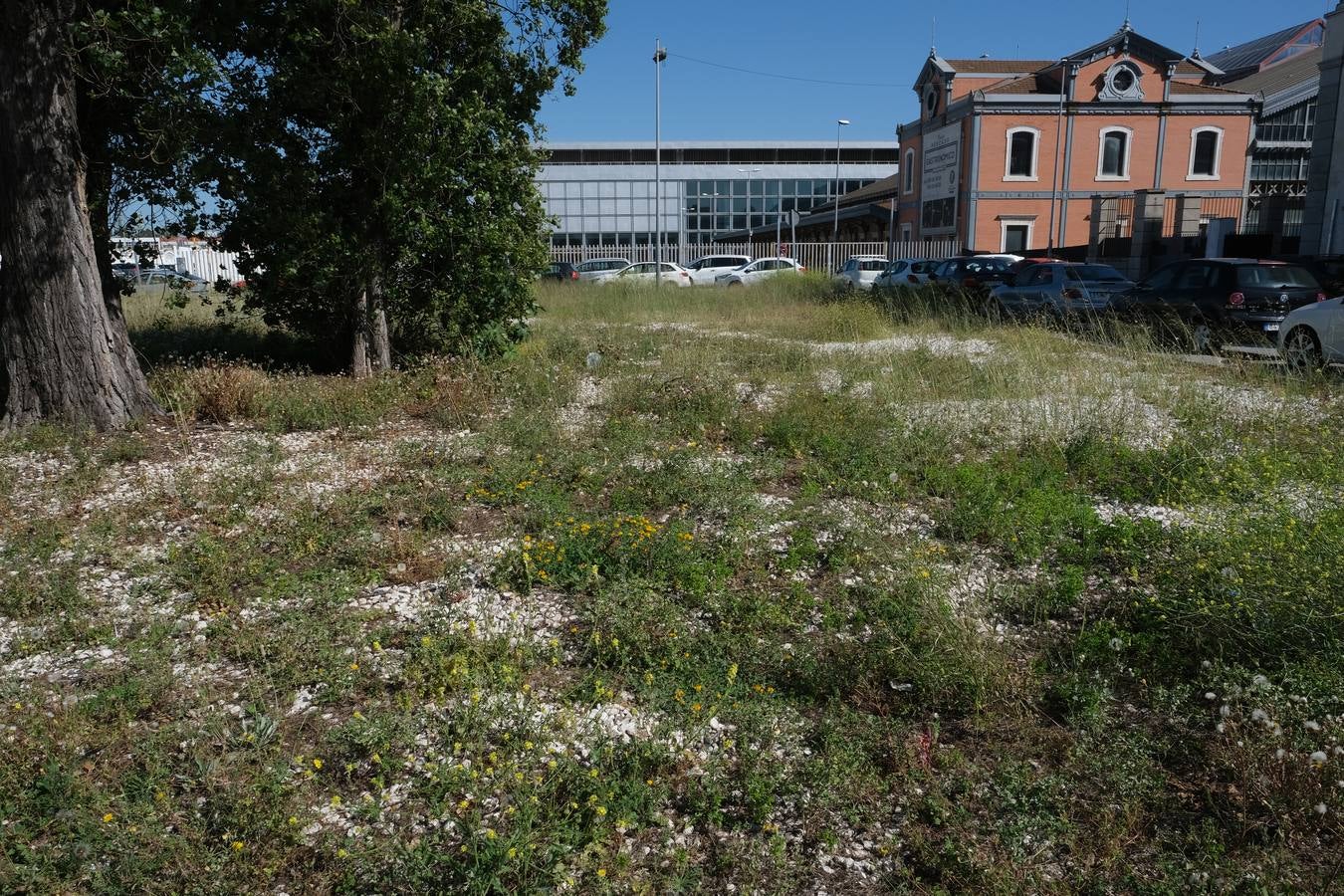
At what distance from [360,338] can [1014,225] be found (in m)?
41.2

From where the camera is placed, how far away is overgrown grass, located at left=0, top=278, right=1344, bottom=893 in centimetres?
335

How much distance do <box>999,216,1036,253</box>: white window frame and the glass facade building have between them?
2742 cm

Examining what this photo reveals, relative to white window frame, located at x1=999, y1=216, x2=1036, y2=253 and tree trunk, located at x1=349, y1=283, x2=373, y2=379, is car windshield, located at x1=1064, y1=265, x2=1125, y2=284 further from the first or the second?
white window frame, located at x1=999, y1=216, x2=1036, y2=253

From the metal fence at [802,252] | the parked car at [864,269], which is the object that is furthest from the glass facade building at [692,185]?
the parked car at [864,269]

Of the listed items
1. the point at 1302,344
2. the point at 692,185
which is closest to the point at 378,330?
the point at 1302,344

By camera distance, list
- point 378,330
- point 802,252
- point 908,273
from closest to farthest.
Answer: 1. point 378,330
2. point 908,273
3. point 802,252

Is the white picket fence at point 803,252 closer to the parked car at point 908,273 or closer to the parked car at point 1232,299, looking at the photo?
the parked car at point 908,273

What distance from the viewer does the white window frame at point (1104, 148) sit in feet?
148

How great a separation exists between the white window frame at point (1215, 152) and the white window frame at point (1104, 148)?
3.10m

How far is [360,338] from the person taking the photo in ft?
38.6

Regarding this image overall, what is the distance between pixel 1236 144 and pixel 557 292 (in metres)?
38.0

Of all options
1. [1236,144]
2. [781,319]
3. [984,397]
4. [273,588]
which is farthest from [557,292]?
[1236,144]

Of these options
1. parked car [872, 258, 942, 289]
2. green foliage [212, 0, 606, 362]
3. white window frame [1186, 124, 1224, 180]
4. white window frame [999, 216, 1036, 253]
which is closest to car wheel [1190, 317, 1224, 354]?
green foliage [212, 0, 606, 362]

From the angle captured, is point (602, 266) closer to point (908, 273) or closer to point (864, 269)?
point (864, 269)
